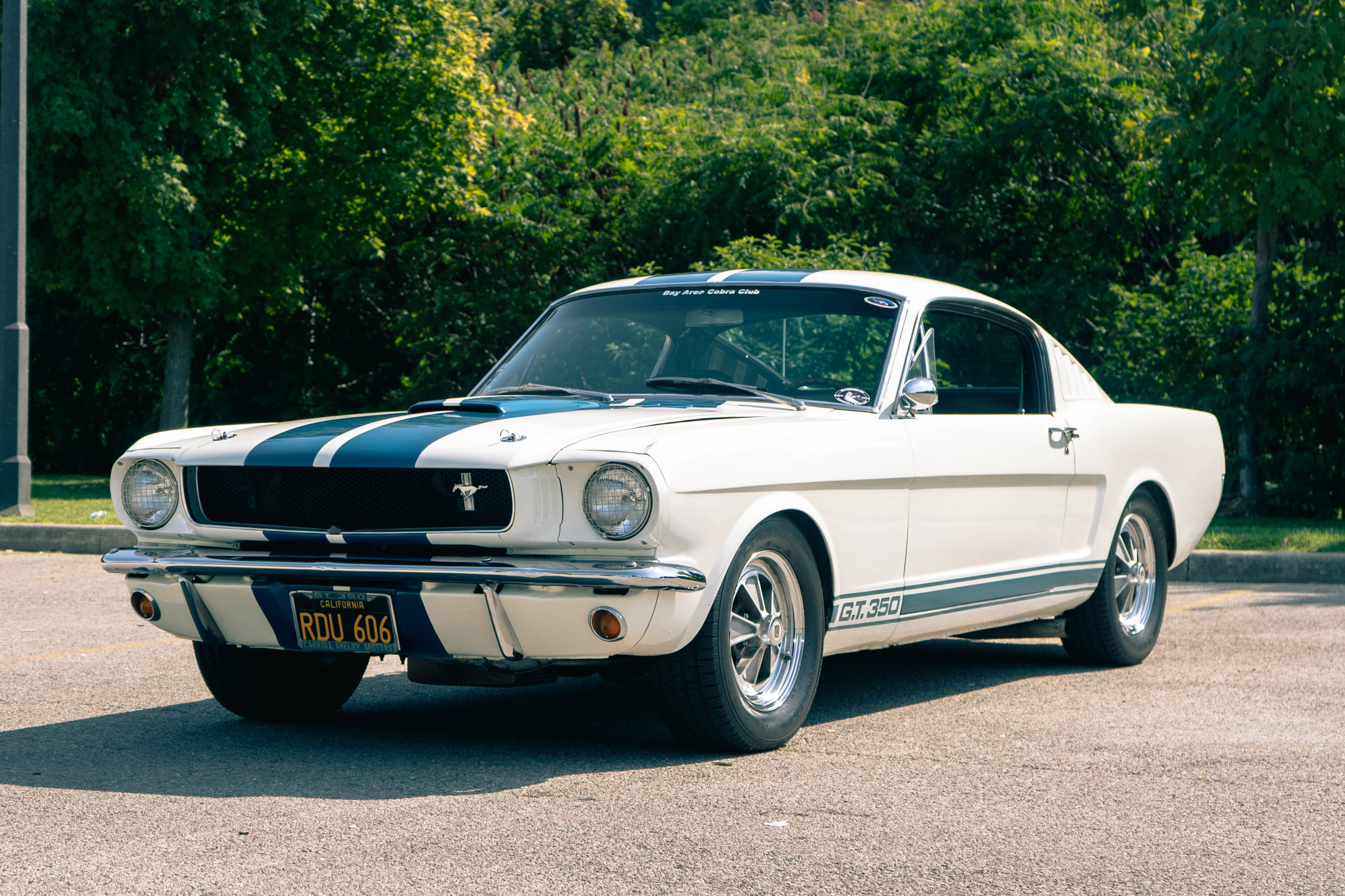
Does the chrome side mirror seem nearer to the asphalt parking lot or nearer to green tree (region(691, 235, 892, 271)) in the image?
the asphalt parking lot

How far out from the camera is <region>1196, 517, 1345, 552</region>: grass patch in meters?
11.1

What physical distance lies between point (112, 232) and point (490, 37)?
6249 millimetres

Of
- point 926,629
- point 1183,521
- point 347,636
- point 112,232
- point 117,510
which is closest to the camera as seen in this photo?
point 347,636

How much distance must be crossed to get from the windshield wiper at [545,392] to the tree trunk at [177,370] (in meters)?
15.0

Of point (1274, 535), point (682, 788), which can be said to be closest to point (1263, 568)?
point (1274, 535)

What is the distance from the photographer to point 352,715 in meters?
5.77

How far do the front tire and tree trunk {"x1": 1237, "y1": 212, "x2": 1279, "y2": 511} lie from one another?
993 cm

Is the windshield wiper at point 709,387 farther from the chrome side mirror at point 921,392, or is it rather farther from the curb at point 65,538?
the curb at point 65,538

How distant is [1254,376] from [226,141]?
36.4ft

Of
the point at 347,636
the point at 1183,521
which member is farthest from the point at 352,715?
the point at 1183,521

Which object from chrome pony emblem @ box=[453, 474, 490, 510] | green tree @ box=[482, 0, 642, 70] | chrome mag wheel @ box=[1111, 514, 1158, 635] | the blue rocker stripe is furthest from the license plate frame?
green tree @ box=[482, 0, 642, 70]

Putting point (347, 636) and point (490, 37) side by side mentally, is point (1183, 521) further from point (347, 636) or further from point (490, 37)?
point (490, 37)

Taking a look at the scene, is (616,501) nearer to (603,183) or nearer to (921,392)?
(921,392)

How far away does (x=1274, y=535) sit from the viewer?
468 inches
